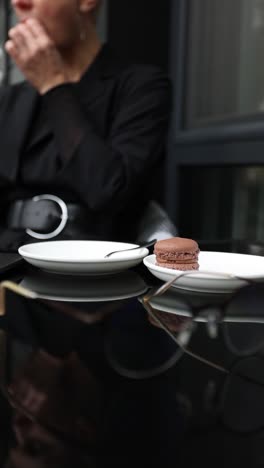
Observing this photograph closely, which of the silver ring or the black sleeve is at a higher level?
the black sleeve

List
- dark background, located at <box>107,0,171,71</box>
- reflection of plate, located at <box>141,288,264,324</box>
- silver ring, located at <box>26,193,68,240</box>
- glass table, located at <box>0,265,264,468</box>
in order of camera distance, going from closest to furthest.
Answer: glass table, located at <box>0,265,264,468</box> < reflection of plate, located at <box>141,288,264,324</box> < silver ring, located at <box>26,193,68,240</box> < dark background, located at <box>107,0,171,71</box>

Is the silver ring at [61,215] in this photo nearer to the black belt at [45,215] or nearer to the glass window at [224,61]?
the black belt at [45,215]

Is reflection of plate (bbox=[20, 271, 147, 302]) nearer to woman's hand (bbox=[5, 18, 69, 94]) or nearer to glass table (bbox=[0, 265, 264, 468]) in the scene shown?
glass table (bbox=[0, 265, 264, 468])

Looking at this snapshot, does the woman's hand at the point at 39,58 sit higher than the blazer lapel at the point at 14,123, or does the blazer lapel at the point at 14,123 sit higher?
the woman's hand at the point at 39,58

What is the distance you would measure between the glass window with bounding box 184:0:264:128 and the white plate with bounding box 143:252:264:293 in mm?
876

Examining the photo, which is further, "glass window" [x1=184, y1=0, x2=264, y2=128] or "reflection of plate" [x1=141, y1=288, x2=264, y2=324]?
"glass window" [x1=184, y1=0, x2=264, y2=128]

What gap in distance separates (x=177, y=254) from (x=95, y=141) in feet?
1.62

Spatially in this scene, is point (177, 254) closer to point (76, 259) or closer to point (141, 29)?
point (76, 259)

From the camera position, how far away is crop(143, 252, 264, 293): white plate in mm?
462

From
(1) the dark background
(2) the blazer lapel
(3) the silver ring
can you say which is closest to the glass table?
(3) the silver ring

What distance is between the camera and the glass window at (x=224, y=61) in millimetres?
1400

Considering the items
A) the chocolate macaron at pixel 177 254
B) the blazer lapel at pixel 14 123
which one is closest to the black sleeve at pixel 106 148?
the blazer lapel at pixel 14 123

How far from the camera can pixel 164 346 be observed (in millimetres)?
372

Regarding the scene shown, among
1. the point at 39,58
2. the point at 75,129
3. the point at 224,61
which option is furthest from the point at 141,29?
the point at 75,129
